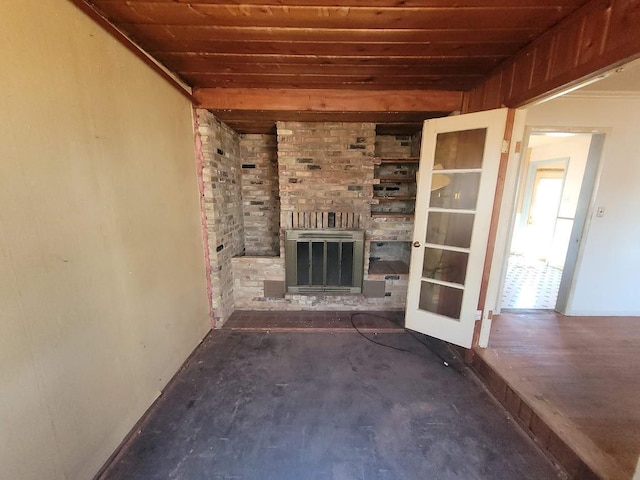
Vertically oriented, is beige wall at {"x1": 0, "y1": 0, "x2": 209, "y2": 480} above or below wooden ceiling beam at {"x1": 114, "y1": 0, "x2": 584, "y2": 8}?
below

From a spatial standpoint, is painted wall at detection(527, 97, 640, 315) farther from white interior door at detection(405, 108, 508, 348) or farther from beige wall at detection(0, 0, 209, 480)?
beige wall at detection(0, 0, 209, 480)

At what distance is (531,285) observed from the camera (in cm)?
373

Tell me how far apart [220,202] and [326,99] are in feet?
5.05

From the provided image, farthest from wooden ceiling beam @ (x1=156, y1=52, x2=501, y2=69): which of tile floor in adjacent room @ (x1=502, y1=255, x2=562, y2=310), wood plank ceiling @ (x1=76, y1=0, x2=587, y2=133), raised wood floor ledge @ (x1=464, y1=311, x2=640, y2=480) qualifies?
tile floor in adjacent room @ (x1=502, y1=255, x2=562, y2=310)

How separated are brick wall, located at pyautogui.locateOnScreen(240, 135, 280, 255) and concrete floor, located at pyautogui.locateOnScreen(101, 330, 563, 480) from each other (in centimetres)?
164

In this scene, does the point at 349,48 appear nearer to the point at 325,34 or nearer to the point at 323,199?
the point at 325,34

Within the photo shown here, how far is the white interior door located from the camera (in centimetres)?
199

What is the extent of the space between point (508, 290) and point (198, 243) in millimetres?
4134

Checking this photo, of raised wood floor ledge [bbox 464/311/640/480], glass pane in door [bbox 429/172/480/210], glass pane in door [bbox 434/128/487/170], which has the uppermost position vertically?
glass pane in door [bbox 434/128/487/170]

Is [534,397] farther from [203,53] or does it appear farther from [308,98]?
[203,53]

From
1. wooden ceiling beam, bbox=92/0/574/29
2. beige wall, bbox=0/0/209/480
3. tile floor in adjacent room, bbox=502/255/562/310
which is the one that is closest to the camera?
beige wall, bbox=0/0/209/480

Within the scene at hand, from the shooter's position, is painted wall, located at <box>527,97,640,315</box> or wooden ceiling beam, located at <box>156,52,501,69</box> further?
painted wall, located at <box>527,97,640,315</box>

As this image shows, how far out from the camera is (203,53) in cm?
171

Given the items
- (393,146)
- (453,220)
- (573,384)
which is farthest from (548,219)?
(573,384)
